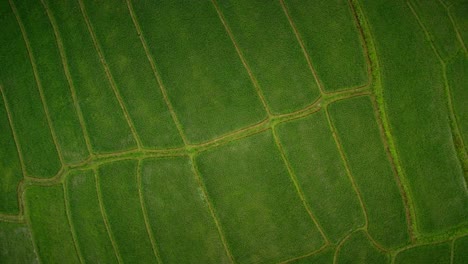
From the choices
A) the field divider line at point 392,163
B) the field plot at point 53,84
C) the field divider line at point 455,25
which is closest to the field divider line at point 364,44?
the field divider line at point 392,163

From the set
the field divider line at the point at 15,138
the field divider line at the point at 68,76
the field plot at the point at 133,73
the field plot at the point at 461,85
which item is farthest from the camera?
the field divider line at the point at 15,138

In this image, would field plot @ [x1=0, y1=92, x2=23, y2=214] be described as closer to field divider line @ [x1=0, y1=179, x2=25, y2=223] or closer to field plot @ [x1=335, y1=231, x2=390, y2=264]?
field divider line @ [x1=0, y1=179, x2=25, y2=223]

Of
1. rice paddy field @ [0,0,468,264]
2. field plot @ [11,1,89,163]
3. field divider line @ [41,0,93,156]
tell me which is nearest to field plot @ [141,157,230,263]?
rice paddy field @ [0,0,468,264]

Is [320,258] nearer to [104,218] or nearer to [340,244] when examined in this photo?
[340,244]

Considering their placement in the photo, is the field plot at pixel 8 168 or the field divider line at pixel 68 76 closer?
the field divider line at pixel 68 76

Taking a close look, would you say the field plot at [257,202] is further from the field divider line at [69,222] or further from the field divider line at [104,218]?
the field divider line at [69,222]

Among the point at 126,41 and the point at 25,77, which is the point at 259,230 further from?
the point at 25,77

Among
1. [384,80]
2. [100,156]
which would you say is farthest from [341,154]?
[100,156]
